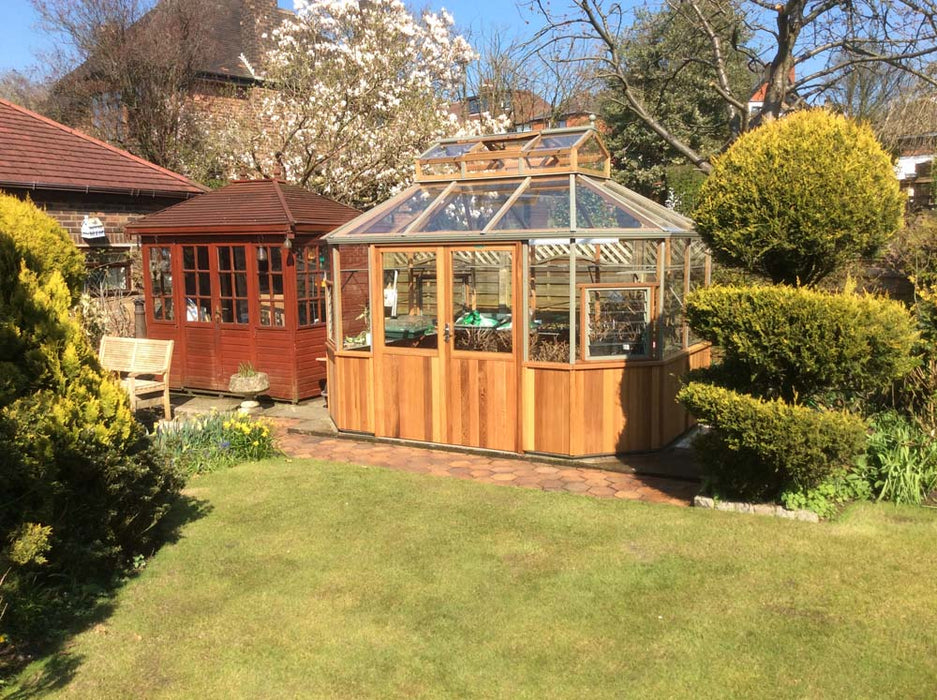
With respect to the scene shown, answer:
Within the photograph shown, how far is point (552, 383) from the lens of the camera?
742 centimetres

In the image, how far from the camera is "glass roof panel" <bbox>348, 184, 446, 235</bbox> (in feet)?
27.1

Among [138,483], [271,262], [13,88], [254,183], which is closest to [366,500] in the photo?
[138,483]

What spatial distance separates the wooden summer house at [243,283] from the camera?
10.4m

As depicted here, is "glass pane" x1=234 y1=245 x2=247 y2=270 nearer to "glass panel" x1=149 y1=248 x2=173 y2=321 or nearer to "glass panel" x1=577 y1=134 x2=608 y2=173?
"glass panel" x1=149 y1=248 x2=173 y2=321

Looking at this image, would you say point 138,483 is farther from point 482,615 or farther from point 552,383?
point 552,383

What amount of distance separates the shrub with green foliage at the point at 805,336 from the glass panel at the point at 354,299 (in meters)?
4.31

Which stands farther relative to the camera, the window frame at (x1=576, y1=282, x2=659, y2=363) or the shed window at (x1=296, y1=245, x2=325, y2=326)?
the shed window at (x1=296, y1=245, x2=325, y2=326)

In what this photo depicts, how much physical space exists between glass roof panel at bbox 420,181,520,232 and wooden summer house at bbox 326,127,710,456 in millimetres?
21

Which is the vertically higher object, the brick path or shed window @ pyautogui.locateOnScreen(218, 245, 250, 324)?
shed window @ pyautogui.locateOnScreen(218, 245, 250, 324)

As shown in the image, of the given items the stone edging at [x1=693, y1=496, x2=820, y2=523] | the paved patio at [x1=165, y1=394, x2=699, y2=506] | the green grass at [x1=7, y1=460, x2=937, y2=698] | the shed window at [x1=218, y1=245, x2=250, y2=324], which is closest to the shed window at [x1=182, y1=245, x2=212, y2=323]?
the shed window at [x1=218, y1=245, x2=250, y2=324]

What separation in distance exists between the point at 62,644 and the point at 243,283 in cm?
717

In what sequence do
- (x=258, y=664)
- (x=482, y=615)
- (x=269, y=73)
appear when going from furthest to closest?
(x=269, y=73)
(x=482, y=615)
(x=258, y=664)

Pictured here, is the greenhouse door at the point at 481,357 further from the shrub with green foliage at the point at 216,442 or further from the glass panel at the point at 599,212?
the shrub with green foliage at the point at 216,442

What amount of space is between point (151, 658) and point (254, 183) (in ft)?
28.0
